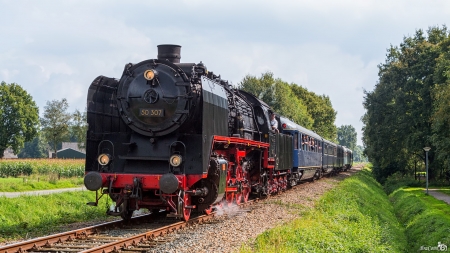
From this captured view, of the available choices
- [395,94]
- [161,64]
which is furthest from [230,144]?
[395,94]

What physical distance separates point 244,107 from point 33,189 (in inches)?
500

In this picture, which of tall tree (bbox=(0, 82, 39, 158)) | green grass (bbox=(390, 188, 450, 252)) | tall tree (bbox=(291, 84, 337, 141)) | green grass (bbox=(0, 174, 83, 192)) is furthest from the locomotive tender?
tall tree (bbox=(291, 84, 337, 141))

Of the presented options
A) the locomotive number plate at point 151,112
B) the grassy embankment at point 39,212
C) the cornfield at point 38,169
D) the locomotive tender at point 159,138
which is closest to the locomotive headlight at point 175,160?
the locomotive tender at point 159,138

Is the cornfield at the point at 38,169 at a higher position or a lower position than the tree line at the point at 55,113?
lower

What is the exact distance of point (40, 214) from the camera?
15.3 metres

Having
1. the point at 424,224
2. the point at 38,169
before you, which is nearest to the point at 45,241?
the point at 424,224

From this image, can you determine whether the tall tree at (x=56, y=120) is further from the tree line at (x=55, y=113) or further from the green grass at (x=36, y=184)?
the green grass at (x=36, y=184)

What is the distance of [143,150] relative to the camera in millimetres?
12844

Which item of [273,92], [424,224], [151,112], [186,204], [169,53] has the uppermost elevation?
[273,92]

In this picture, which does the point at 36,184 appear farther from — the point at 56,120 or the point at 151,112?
the point at 56,120

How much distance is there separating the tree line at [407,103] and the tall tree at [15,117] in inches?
1959

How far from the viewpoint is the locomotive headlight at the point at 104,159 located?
41.2 feet

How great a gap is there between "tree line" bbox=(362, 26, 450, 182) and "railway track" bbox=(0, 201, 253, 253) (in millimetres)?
29360

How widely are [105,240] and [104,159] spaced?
2.84 meters
